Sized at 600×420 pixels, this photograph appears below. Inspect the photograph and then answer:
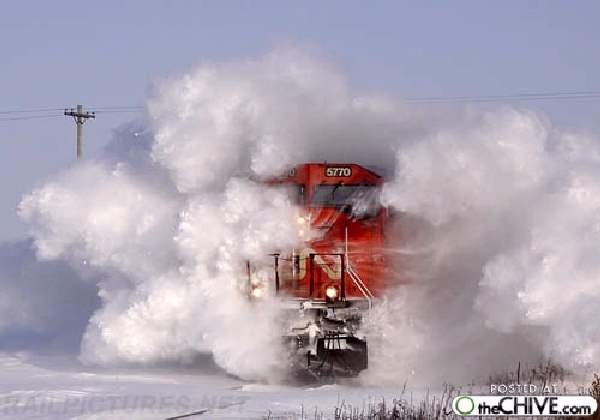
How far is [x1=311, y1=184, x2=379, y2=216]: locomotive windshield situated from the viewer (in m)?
18.0

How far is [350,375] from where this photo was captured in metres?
17.2

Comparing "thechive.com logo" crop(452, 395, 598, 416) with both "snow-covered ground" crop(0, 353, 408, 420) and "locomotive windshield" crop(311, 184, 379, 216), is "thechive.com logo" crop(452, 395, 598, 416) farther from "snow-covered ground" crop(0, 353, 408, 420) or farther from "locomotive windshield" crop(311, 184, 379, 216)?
"locomotive windshield" crop(311, 184, 379, 216)

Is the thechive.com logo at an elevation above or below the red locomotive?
below

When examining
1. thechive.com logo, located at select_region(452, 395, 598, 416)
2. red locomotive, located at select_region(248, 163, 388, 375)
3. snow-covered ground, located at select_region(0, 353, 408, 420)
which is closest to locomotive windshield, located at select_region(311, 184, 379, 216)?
red locomotive, located at select_region(248, 163, 388, 375)

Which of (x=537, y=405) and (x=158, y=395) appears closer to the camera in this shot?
(x=537, y=405)

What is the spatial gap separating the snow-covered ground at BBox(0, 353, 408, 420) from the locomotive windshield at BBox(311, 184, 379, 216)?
2.85m

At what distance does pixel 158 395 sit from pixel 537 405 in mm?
6266

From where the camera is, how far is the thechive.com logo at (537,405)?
10789 mm

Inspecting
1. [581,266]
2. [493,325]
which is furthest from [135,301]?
[581,266]

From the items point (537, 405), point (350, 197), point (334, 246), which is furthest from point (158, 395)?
point (537, 405)

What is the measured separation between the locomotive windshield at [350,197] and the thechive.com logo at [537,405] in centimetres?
689

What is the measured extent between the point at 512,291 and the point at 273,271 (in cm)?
384

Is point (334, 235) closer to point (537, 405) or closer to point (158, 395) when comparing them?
point (158, 395)

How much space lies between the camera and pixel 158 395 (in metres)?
15.4
